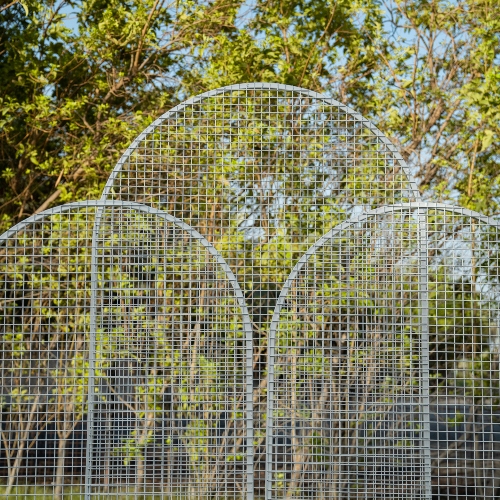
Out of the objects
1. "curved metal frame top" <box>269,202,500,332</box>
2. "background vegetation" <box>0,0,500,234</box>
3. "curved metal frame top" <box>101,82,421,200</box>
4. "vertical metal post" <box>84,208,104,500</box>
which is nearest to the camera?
"vertical metal post" <box>84,208,104,500</box>

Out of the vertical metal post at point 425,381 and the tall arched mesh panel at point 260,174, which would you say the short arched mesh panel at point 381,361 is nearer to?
the vertical metal post at point 425,381

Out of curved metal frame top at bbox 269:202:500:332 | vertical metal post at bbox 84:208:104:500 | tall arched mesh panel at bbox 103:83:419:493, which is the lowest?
vertical metal post at bbox 84:208:104:500

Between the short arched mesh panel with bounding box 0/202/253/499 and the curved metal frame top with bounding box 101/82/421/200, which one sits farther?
the curved metal frame top with bounding box 101/82/421/200

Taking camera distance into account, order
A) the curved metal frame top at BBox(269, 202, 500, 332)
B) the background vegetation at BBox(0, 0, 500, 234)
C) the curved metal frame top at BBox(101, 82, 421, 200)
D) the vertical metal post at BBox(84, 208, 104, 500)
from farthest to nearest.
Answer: the background vegetation at BBox(0, 0, 500, 234), the curved metal frame top at BBox(101, 82, 421, 200), the curved metal frame top at BBox(269, 202, 500, 332), the vertical metal post at BBox(84, 208, 104, 500)

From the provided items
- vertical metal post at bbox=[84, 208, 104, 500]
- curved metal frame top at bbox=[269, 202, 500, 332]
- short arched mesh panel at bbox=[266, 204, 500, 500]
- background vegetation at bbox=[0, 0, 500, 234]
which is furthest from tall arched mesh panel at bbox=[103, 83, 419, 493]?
vertical metal post at bbox=[84, 208, 104, 500]

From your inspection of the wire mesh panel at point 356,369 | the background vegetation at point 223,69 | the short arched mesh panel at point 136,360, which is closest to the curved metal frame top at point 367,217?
the wire mesh panel at point 356,369

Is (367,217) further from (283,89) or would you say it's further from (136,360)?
(136,360)

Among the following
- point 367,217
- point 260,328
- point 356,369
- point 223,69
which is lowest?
point 356,369

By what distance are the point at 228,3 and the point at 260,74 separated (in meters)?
0.75

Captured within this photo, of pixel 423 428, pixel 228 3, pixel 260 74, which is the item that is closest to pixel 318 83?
pixel 260 74

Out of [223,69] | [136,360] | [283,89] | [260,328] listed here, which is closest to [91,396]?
[136,360]

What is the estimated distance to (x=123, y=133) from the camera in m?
5.91

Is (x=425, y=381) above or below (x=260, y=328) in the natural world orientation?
below

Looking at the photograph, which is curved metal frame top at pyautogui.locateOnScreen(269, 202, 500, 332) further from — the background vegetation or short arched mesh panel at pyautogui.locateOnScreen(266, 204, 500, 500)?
the background vegetation
